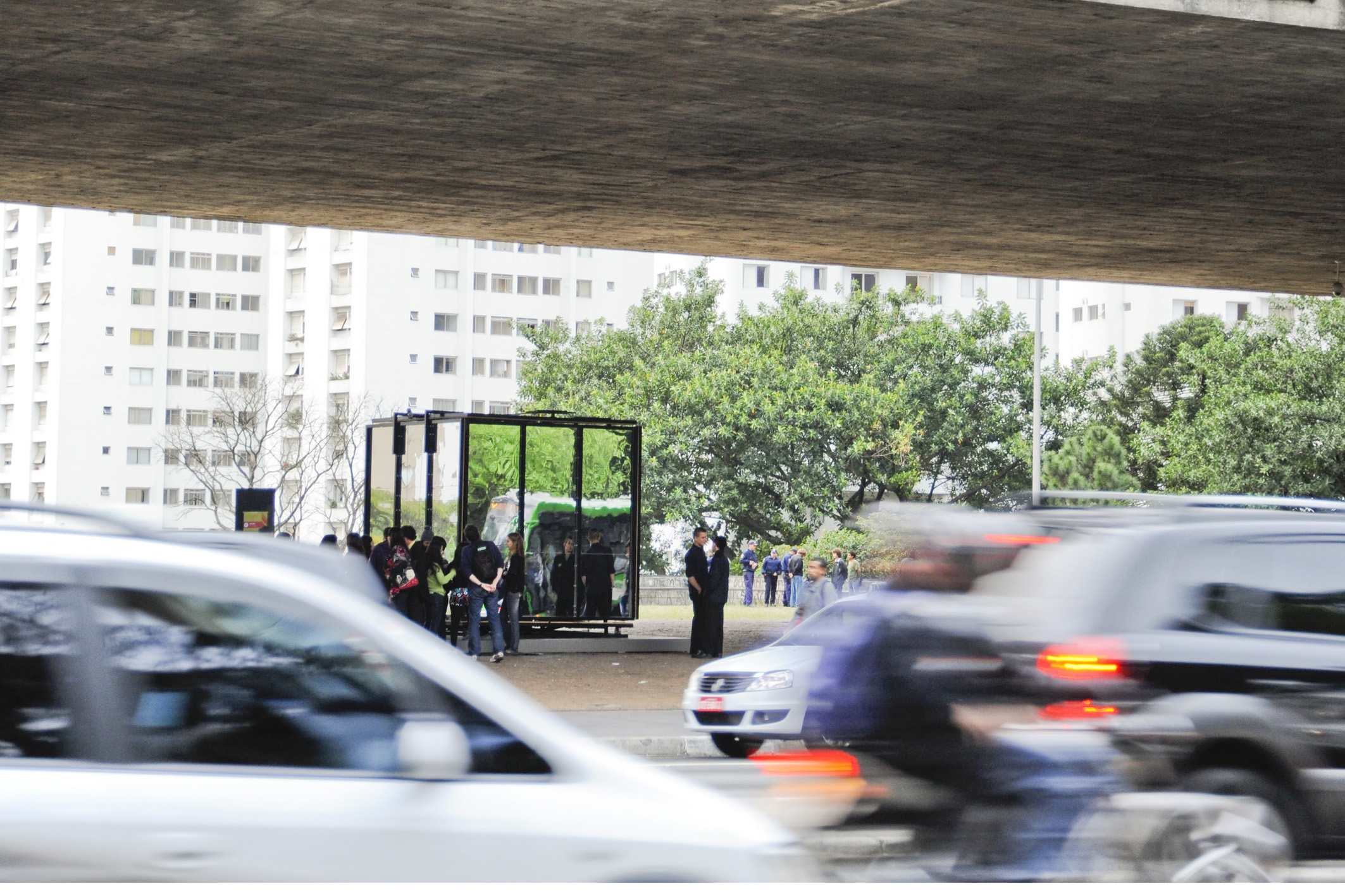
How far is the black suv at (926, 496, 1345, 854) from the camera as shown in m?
6.28

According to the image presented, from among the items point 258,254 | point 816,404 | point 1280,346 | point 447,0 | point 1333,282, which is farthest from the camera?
point 258,254

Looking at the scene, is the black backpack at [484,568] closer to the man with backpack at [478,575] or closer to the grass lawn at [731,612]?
the man with backpack at [478,575]

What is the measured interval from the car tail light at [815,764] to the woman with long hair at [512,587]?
1685 cm

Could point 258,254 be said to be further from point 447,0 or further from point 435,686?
point 435,686

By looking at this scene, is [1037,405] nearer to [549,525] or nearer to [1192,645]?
[549,525]

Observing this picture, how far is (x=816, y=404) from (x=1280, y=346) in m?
13.8

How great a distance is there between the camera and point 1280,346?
1768 inches

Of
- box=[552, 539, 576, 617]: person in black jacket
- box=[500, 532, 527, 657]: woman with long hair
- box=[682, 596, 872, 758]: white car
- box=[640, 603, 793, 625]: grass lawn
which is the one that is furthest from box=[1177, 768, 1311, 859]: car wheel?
box=[640, 603, 793, 625]: grass lawn

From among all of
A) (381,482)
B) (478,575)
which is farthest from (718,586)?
(381,482)

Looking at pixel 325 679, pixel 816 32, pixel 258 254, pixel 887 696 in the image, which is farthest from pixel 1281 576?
pixel 258 254

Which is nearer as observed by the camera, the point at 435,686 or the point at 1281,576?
the point at 435,686

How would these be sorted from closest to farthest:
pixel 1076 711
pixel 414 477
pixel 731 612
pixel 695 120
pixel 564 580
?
1. pixel 1076 711
2. pixel 695 120
3. pixel 414 477
4. pixel 564 580
5. pixel 731 612

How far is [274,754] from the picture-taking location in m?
4.41

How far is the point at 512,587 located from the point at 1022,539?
17717 millimetres
